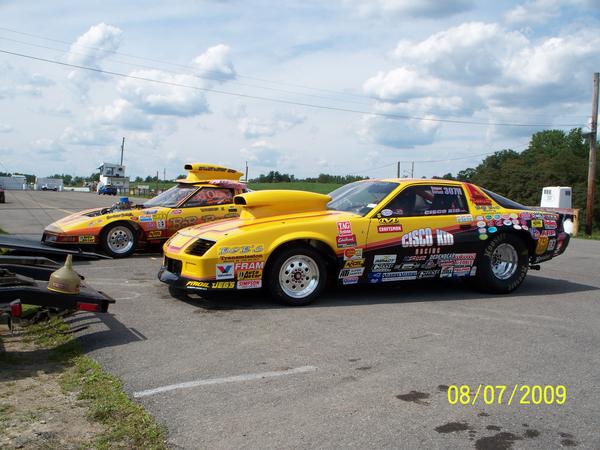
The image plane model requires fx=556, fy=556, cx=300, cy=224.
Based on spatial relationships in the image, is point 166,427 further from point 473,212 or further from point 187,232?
point 473,212

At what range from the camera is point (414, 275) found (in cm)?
689

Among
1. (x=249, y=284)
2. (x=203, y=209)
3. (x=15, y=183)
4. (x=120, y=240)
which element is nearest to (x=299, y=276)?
(x=249, y=284)

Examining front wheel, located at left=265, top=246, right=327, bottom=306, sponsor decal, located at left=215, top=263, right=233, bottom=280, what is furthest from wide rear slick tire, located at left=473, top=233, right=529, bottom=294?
sponsor decal, located at left=215, top=263, right=233, bottom=280

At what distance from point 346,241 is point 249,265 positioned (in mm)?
1187

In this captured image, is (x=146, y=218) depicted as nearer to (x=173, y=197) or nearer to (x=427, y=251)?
(x=173, y=197)

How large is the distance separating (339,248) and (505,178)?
6457 centimetres

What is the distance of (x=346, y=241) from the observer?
6.49m

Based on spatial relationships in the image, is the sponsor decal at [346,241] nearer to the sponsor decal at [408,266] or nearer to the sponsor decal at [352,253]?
the sponsor decal at [352,253]

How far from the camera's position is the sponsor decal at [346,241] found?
645 centimetres

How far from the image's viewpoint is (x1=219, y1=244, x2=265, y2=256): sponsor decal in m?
6.02

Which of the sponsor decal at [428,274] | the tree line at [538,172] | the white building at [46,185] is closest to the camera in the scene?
the sponsor decal at [428,274]

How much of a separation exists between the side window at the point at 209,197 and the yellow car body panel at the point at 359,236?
3.76 m

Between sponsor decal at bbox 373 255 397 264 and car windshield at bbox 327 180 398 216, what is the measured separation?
563mm
